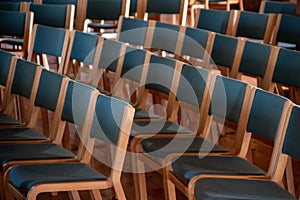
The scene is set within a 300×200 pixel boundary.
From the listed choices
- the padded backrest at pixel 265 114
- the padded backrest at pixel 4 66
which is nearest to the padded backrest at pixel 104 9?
the padded backrest at pixel 4 66

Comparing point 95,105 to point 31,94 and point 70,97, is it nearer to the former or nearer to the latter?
point 70,97

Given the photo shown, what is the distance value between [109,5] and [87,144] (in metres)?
3.13

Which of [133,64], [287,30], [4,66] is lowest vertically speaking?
[4,66]

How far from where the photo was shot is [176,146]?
133 inches

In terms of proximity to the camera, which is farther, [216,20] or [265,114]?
[216,20]

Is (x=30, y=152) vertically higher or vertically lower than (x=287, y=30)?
lower

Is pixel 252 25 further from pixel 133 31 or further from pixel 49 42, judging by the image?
pixel 49 42

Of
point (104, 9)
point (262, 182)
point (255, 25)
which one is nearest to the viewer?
point (262, 182)

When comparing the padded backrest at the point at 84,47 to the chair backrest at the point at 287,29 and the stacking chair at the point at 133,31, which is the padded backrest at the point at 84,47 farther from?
the chair backrest at the point at 287,29

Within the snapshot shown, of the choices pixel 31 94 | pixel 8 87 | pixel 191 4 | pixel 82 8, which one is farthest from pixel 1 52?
pixel 191 4

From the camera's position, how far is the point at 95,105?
3.07m

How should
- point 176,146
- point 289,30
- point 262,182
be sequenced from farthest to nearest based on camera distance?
1. point 289,30
2. point 176,146
3. point 262,182

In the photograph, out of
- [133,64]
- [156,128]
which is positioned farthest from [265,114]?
[133,64]

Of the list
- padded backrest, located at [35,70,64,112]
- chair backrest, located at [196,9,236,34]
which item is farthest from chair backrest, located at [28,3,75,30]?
padded backrest, located at [35,70,64,112]
